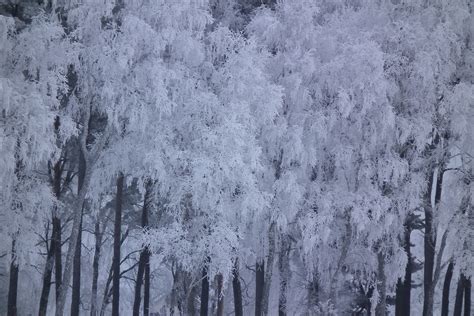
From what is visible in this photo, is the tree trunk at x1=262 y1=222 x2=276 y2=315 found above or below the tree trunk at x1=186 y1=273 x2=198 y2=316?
above

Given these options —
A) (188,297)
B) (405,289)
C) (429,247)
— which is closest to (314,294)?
(405,289)

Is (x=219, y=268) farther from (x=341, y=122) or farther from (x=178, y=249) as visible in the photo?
(x=341, y=122)

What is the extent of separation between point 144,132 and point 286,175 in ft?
12.4

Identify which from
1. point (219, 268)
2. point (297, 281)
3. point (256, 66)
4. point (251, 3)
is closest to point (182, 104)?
point (256, 66)

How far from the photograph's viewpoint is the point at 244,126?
1237 cm

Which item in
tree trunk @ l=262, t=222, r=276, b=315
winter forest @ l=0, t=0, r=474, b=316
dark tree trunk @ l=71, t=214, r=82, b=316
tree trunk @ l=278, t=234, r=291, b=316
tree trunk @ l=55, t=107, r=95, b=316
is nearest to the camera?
winter forest @ l=0, t=0, r=474, b=316

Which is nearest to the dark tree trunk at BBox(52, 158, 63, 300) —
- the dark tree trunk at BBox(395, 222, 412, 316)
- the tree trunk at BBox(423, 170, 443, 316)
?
the dark tree trunk at BBox(395, 222, 412, 316)

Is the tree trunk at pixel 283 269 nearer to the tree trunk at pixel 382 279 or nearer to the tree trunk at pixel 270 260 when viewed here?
the tree trunk at pixel 270 260

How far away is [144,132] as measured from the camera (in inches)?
503

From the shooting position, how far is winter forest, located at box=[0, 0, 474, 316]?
1168 cm

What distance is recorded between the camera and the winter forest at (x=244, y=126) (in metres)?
11.7

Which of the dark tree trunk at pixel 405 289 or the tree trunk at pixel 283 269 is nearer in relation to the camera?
the tree trunk at pixel 283 269

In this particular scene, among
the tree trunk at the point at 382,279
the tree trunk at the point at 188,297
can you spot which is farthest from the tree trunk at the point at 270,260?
the tree trunk at the point at 382,279

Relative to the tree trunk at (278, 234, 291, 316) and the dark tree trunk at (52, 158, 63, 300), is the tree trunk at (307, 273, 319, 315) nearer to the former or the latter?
the tree trunk at (278, 234, 291, 316)
